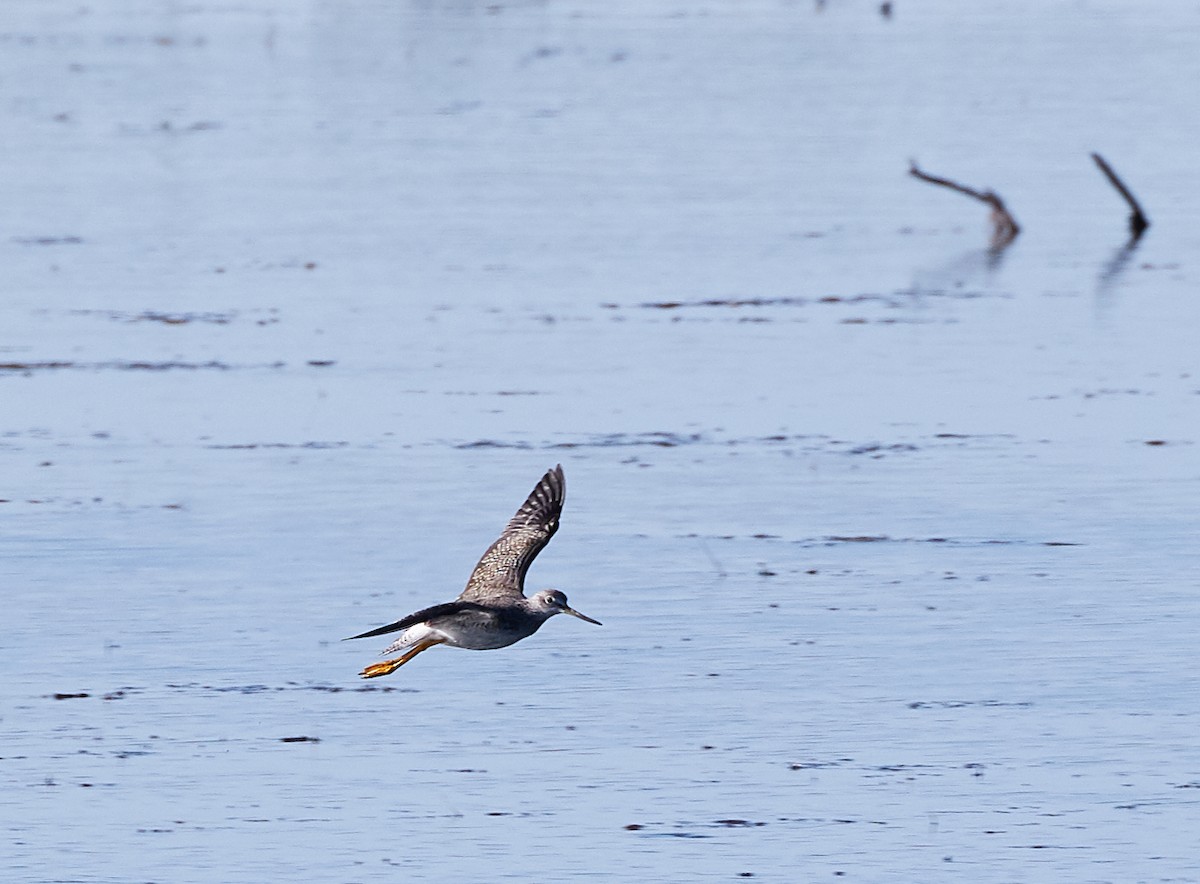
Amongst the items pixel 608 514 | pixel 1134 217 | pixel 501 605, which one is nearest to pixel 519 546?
pixel 501 605

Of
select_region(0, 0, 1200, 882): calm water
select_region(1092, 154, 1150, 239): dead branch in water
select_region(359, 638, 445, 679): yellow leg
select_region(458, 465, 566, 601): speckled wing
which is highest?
select_region(458, 465, 566, 601): speckled wing

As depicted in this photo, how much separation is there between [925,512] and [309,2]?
2397 inches

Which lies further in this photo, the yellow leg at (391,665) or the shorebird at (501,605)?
the yellow leg at (391,665)

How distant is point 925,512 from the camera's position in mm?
14406

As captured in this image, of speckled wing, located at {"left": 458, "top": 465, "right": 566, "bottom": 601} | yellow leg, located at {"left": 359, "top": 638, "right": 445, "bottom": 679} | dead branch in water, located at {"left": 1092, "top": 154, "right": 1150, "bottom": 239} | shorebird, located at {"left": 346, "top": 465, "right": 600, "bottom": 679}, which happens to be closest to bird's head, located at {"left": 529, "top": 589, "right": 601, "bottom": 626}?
shorebird, located at {"left": 346, "top": 465, "right": 600, "bottom": 679}

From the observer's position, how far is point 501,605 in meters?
10.2

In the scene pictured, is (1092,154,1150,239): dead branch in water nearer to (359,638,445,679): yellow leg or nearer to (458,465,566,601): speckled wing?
(458,465,566,601): speckled wing

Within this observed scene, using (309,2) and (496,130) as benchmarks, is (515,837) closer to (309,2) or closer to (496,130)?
(496,130)

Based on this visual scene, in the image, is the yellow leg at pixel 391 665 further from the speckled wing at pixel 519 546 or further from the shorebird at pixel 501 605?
the speckled wing at pixel 519 546

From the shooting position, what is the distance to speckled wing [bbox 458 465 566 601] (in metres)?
10.6

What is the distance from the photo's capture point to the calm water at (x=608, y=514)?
9.63 m

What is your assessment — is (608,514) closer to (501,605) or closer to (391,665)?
(391,665)

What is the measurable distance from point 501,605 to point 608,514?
4248 millimetres

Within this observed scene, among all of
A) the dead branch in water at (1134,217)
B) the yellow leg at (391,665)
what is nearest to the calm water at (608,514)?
the yellow leg at (391,665)
